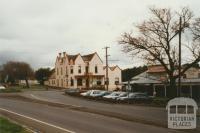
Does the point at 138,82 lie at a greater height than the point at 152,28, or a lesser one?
lesser

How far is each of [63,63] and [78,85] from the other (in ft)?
30.3

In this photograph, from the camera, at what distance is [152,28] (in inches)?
2491

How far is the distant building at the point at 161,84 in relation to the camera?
222 ft

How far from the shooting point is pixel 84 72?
11894 centimetres

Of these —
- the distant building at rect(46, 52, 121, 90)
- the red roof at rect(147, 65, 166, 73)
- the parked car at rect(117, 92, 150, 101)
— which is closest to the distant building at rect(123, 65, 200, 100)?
the red roof at rect(147, 65, 166, 73)

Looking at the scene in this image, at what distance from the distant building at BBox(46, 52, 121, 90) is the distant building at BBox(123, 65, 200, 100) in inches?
1204

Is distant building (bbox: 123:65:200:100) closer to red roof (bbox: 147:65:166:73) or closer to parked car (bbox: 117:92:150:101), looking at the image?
red roof (bbox: 147:65:166:73)

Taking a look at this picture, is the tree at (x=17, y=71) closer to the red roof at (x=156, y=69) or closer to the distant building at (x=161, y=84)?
the red roof at (x=156, y=69)

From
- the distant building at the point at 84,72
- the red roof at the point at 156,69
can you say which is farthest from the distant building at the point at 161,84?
the distant building at the point at 84,72

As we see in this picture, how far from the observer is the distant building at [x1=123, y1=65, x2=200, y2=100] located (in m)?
67.8

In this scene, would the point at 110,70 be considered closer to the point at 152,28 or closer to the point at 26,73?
the point at 26,73

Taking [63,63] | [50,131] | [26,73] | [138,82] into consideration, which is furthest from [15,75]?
[50,131]

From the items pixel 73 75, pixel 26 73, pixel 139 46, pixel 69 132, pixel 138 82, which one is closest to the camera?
pixel 69 132

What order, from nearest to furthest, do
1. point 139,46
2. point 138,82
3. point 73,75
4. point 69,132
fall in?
point 69,132 → point 139,46 → point 138,82 → point 73,75
